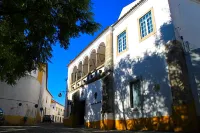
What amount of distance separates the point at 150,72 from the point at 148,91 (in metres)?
1.15

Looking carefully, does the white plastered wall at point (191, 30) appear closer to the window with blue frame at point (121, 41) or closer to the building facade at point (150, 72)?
the building facade at point (150, 72)

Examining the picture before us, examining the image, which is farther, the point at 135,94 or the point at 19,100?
the point at 19,100

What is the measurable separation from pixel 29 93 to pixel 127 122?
19.3m

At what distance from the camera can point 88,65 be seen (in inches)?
808

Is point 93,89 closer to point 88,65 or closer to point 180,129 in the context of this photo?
point 88,65

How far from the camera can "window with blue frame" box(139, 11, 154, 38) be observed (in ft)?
42.5

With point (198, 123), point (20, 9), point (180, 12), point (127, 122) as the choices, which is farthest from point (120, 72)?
point (20, 9)

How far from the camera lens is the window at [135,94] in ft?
42.0

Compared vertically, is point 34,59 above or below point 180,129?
above

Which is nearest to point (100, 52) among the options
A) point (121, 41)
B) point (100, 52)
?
point (100, 52)

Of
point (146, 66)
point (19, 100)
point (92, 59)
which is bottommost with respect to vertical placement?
point (19, 100)

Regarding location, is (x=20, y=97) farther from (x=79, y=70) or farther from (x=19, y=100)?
(x=79, y=70)

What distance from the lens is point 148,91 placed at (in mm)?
11906

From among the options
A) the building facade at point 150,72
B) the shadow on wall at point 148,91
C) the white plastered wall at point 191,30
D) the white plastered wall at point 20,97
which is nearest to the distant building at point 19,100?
the white plastered wall at point 20,97
